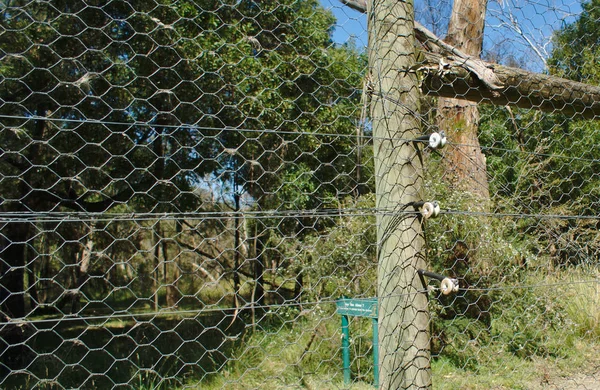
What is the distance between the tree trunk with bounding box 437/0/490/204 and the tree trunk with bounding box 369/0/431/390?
3483mm

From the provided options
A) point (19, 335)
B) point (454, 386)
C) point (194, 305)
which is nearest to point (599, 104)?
point (454, 386)

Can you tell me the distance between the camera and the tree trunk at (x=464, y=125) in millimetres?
5270

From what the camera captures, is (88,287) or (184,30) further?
(88,287)

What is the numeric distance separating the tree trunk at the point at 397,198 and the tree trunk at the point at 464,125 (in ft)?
11.4

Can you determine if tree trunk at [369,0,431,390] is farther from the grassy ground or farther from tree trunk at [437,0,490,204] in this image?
tree trunk at [437,0,490,204]

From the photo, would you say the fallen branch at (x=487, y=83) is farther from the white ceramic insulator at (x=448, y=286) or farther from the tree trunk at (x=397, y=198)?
the white ceramic insulator at (x=448, y=286)

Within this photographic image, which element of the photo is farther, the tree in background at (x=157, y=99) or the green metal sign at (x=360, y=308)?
the tree in background at (x=157, y=99)

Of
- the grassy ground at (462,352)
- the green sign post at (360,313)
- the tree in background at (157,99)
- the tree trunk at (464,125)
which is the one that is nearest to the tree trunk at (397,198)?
the green sign post at (360,313)

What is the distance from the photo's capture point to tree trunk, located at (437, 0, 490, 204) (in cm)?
527

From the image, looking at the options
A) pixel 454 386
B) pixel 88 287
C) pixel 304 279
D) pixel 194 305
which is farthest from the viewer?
pixel 88 287

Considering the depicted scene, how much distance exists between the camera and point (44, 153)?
18.5 feet

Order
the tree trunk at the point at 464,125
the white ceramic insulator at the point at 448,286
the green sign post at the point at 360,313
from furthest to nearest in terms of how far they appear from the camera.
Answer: the tree trunk at the point at 464,125, the green sign post at the point at 360,313, the white ceramic insulator at the point at 448,286

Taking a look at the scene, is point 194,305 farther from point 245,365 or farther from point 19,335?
point 245,365

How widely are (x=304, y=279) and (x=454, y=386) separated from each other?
272cm
